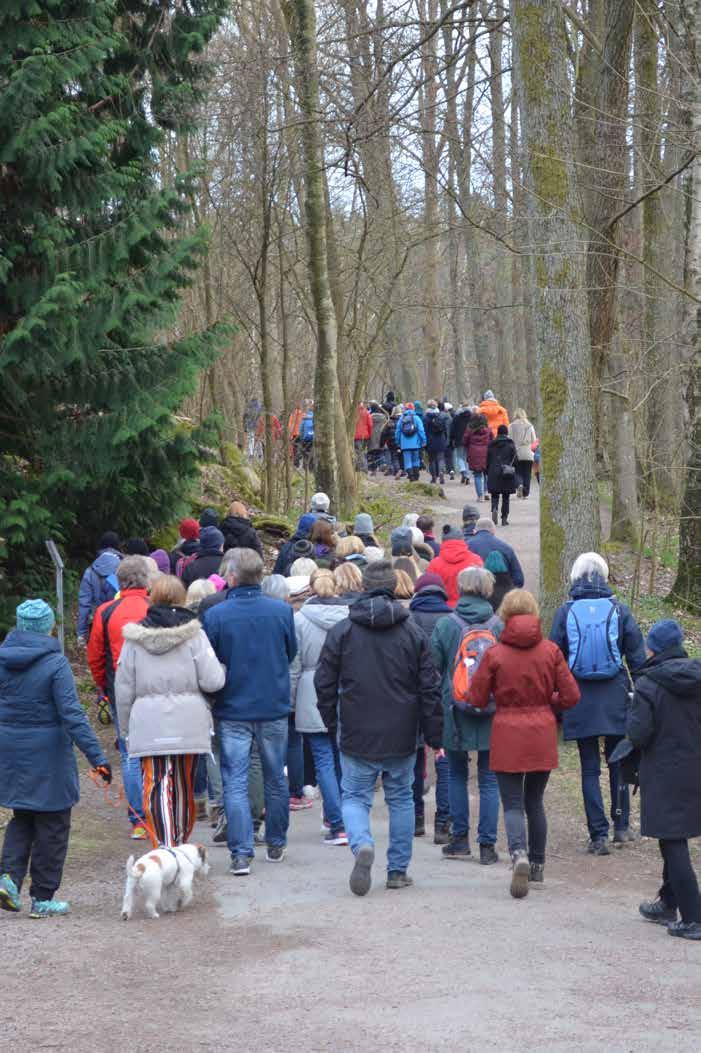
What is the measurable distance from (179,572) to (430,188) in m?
22.4

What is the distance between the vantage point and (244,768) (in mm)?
8508

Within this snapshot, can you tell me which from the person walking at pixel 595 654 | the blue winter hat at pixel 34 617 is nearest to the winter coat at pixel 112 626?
the blue winter hat at pixel 34 617

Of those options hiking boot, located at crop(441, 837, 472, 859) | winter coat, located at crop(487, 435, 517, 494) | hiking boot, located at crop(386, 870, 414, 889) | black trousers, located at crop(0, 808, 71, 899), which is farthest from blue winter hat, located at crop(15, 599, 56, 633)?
winter coat, located at crop(487, 435, 517, 494)

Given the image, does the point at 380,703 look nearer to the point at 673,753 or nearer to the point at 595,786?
the point at 673,753

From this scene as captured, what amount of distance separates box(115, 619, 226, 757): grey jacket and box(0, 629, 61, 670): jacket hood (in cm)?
55

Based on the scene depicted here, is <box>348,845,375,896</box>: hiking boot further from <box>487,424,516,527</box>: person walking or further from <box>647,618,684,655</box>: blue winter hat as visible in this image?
<box>487,424,516,527</box>: person walking

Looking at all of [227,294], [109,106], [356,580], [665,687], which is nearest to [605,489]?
[227,294]

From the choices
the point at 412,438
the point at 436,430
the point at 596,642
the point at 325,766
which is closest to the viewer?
the point at 596,642

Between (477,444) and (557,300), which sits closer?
(557,300)

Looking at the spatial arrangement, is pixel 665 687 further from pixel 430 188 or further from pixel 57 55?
pixel 430 188

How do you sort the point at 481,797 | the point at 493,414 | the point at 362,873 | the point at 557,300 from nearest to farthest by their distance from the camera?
1. the point at 362,873
2. the point at 481,797
3. the point at 557,300
4. the point at 493,414

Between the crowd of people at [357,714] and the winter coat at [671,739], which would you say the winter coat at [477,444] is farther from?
the winter coat at [671,739]

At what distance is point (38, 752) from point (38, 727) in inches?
5.6

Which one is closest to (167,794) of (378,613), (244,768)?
(244,768)
